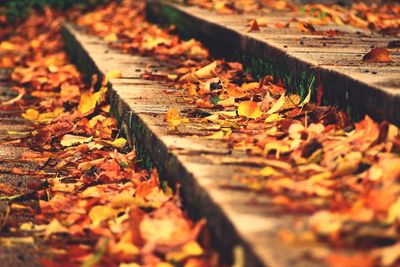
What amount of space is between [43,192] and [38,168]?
38 centimetres

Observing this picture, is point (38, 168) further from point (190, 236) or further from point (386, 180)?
point (386, 180)

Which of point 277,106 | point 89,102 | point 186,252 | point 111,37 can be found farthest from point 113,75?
point 186,252

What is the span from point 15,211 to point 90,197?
233mm

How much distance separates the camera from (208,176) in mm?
1975

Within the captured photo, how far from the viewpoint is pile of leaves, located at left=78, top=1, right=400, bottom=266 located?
157 cm

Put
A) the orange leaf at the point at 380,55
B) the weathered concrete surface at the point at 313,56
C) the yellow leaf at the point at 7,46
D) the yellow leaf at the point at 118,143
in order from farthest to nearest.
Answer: the yellow leaf at the point at 7,46
the yellow leaf at the point at 118,143
the orange leaf at the point at 380,55
the weathered concrete surface at the point at 313,56

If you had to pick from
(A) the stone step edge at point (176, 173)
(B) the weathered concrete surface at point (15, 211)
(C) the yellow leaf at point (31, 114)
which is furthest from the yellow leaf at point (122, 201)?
(C) the yellow leaf at point (31, 114)

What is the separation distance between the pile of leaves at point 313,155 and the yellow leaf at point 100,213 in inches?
14.9

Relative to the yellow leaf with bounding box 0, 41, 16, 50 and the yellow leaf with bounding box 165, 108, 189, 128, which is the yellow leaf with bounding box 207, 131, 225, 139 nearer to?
the yellow leaf with bounding box 165, 108, 189, 128

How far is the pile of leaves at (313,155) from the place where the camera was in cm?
157

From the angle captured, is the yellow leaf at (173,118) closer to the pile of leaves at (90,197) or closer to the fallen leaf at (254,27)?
the pile of leaves at (90,197)

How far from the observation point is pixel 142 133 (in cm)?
274

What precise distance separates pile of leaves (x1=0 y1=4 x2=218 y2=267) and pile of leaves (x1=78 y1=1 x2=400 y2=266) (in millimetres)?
212

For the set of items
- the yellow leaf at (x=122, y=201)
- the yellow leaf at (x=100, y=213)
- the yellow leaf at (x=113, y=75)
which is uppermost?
the yellow leaf at (x=113, y=75)
